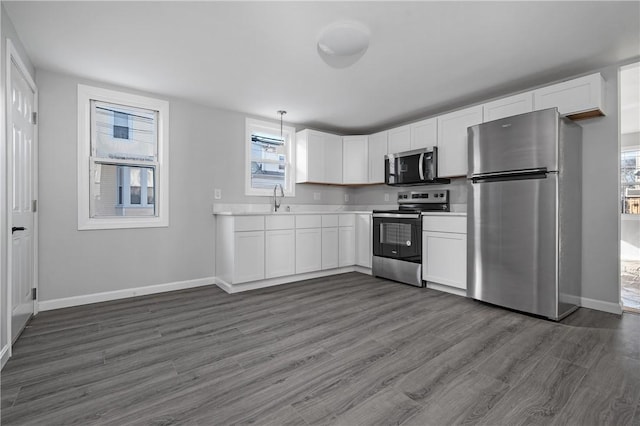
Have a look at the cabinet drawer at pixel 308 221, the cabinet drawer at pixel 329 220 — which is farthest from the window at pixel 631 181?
the cabinet drawer at pixel 308 221

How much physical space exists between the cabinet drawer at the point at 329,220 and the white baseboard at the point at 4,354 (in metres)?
3.21

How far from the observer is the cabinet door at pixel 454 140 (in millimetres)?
3551

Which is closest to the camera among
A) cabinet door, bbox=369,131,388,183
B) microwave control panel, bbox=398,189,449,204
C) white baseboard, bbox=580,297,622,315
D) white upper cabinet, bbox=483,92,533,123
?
white baseboard, bbox=580,297,622,315

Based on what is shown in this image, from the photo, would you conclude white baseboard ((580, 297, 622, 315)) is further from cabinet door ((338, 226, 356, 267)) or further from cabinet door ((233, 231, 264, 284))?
cabinet door ((233, 231, 264, 284))

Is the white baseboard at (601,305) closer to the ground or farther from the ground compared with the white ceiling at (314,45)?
closer to the ground

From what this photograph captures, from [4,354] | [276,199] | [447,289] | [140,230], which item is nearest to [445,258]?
[447,289]

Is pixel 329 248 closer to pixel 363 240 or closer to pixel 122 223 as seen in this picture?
pixel 363 240

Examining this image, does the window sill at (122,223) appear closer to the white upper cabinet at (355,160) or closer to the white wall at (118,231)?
the white wall at (118,231)

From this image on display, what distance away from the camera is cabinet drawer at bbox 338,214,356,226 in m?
4.54

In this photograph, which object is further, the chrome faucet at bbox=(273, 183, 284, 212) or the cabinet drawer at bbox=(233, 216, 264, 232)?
the chrome faucet at bbox=(273, 183, 284, 212)

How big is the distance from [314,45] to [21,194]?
8.61 feet

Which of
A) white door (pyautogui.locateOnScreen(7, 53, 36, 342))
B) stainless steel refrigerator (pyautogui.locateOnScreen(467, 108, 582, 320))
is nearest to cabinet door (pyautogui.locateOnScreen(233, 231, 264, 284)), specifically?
white door (pyautogui.locateOnScreen(7, 53, 36, 342))

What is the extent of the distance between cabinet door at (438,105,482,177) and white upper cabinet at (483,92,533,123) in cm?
10

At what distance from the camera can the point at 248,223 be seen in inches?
144
